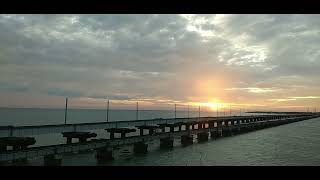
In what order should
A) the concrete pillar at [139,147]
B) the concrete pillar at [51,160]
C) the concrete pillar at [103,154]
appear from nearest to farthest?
the concrete pillar at [51,160]
the concrete pillar at [103,154]
the concrete pillar at [139,147]

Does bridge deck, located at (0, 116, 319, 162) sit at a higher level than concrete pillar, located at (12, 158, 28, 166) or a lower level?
higher

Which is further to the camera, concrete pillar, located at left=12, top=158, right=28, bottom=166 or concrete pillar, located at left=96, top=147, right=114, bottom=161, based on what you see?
concrete pillar, located at left=96, top=147, right=114, bottom=161

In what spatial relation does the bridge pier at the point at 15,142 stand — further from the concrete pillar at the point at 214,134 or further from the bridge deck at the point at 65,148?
the concrete pillar at the point at 214,134

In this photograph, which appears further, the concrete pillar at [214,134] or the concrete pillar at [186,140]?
the concrete pillar at [214,134]

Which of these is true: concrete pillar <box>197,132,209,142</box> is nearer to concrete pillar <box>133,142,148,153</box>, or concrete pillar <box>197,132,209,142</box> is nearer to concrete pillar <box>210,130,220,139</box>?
concrete pillar <box>210,130,220,139</box>

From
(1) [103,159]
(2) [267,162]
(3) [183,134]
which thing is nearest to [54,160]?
(1) [103,159]

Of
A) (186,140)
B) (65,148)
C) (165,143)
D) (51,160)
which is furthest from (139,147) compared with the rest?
(186,140)

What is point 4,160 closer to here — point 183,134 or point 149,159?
point 149,159

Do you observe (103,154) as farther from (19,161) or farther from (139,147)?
(19,161)

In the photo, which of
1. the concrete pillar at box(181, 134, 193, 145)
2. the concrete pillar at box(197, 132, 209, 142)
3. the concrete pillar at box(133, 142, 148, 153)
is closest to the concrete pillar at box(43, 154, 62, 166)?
the concrete pillar at box(133, 142, 148, 153)

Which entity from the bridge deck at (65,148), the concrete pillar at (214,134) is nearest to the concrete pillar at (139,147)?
the bridge deck at (65,148)
